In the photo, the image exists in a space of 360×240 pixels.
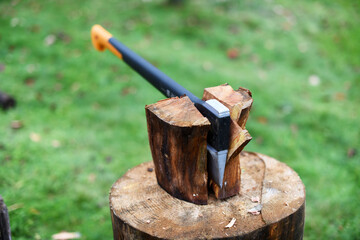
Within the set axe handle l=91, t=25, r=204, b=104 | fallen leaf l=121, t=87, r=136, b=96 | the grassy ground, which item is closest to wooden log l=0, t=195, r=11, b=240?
axe handle l=91, t=25, r=204, b=104

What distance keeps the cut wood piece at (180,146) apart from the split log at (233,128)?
0.37 feet

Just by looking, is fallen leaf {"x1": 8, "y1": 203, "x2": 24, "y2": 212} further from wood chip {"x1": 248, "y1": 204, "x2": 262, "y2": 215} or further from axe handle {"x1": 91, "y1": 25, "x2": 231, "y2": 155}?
wood chip {"x1": 248, "y1": 204, "x2": 262, "y2": 215}

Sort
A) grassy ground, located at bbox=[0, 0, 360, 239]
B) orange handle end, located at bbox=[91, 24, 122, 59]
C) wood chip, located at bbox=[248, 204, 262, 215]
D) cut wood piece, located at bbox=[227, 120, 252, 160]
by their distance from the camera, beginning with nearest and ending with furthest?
1. cut wood piece, located at bbox=[227, 120, 252, 160]
2. wood chip, located at bbox=[248, 204, 262, 215]
3. orange handle end, located at bbox=[91, 24, 122, 59]
4. grassy ground, located at bbox=[0, 0, 360, 239]

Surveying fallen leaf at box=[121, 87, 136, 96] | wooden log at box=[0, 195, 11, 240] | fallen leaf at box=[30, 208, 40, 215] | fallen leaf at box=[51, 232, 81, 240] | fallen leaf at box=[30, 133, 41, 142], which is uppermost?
wooden log at box=[0, 195, 11, 240]

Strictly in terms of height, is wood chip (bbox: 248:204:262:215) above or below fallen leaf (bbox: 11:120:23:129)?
above

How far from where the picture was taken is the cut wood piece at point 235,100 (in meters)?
1.72

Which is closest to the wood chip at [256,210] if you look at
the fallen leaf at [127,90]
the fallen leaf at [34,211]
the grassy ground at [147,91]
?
the grassy ground at [147,91]

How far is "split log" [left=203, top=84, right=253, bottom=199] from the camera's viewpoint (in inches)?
64.2

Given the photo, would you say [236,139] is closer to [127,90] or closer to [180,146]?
[180,146]

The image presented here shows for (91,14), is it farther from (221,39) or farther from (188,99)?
(188,99)

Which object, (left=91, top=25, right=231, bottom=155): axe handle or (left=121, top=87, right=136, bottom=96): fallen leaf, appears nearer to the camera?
(left=91, top=25, right=231, bottom=155): axe handle

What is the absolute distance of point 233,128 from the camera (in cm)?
165

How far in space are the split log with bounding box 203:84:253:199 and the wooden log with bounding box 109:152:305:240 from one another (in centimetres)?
7

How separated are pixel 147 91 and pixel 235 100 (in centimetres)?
330
